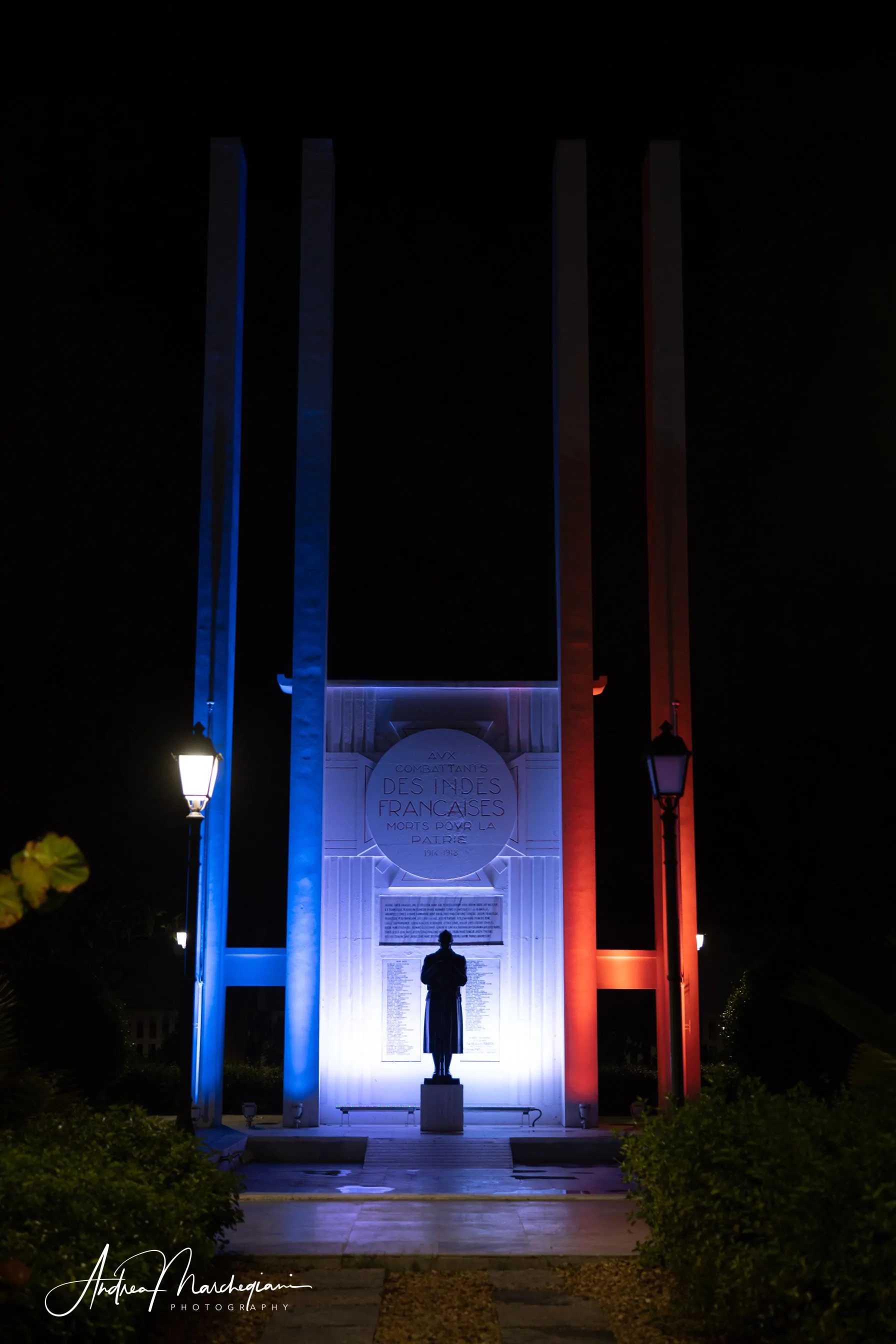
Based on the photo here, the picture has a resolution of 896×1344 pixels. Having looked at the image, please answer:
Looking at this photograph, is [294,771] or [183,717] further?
[183,717]

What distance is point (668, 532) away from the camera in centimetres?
1752

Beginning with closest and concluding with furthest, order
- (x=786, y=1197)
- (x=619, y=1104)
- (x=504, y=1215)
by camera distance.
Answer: (x=786, y=1197) < (x=504, y=1215) < (x=619, y=1104)

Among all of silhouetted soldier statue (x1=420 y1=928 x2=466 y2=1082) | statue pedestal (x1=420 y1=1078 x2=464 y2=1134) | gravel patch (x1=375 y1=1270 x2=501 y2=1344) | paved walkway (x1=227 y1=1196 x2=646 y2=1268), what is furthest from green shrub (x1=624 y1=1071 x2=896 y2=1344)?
silhouetted soldier statue (x1=420 y1=928 x2=466 y2=1082)

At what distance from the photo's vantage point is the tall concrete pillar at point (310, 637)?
16562 millimetres

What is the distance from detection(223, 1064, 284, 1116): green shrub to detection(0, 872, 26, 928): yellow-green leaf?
17.0 meters

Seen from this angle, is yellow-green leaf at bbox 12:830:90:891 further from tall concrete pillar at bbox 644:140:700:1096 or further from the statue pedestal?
the statue pedestal

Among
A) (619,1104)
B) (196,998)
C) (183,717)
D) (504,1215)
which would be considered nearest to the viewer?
(504,1215)

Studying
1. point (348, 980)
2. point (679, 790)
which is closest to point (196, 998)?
point (348, 980)

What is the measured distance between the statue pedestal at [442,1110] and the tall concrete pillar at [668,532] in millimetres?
2537

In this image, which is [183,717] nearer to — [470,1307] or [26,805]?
[26,805]

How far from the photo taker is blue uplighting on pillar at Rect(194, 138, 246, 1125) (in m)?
16.5

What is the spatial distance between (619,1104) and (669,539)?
356 inches

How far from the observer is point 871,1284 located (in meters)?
5.54

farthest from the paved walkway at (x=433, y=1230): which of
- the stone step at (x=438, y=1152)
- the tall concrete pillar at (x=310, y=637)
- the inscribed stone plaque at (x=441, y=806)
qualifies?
the inscribed stone plaque at (x=441, y=806)
